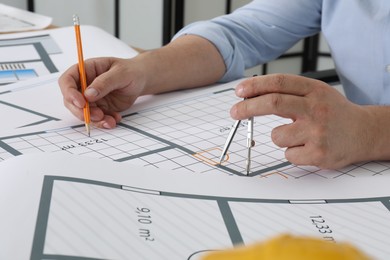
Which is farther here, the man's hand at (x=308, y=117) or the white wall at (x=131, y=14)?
the white wall at (x=131, y=14)

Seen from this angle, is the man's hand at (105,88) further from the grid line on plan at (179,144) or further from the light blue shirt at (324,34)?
the light blue shirt at (324,34)

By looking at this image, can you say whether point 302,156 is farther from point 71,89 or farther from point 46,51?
point 46,51

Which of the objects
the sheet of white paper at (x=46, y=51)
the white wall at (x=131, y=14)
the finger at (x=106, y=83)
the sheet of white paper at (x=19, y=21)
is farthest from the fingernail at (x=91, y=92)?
the white wall at (x=131, y=14)

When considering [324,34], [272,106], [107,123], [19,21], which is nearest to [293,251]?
[272,106]

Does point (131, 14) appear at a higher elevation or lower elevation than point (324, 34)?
lower

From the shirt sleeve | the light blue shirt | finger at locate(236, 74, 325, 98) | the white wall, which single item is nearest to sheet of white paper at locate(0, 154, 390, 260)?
finger at locate(236, 74, 325, 98)

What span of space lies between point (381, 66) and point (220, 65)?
0.25m

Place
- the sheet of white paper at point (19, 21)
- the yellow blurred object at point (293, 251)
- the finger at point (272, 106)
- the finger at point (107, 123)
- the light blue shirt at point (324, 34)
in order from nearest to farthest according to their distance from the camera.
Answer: the yellow blurred object at point (293, 251) → the finger at point (272, 106) → the finger at point (107, 123) → the light blue shirt at point (324, 34) → the sheet of white paper at point (19, 21)

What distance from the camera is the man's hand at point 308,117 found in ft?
2.05

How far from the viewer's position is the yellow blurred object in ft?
0.71

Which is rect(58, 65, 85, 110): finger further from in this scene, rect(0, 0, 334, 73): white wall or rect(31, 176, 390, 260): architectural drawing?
rect(0, 0, 334, 73): white wall

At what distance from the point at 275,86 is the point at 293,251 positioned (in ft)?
1.41

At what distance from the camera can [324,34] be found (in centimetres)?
100

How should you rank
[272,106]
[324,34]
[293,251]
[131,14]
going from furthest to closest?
[131,14], [324,34], [272,106], [293,251]
